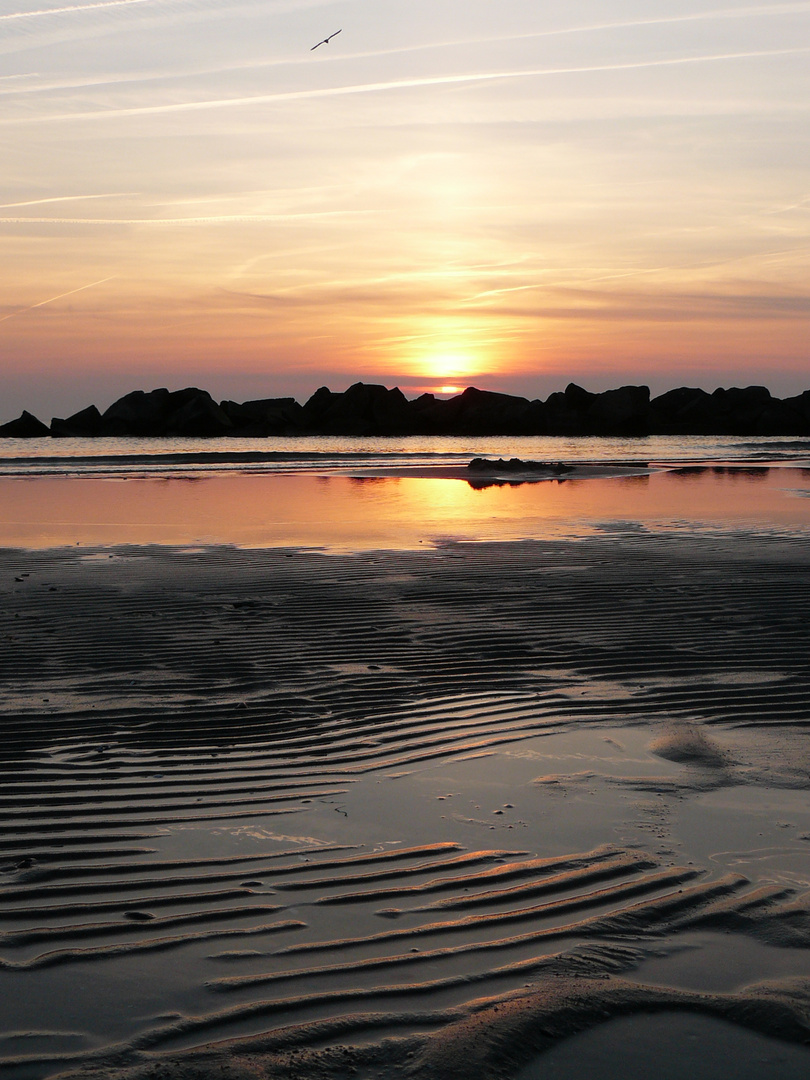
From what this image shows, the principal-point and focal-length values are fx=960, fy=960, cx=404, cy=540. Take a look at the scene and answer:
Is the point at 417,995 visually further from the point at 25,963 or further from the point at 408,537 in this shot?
the point at 408,537

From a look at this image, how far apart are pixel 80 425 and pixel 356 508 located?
7827 centimetres

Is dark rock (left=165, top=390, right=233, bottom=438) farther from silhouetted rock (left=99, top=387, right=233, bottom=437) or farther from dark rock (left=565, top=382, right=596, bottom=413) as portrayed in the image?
dark rock (left=565, top=382, right=596, bottom=413)

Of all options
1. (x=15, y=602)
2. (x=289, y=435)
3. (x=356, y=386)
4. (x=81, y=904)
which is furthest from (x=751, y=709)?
(x=356, y=386)

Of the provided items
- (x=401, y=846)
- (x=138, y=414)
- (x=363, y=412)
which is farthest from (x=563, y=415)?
(x=401, y=846)

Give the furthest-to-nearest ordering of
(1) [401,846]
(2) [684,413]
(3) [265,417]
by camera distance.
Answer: (2) [684,413], (3) [265,417], (1) [401,846]

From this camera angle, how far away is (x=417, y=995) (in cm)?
294

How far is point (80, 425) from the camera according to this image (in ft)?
300

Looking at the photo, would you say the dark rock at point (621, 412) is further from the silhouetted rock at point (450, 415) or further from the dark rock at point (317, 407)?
the dark rock at point (317, 407)

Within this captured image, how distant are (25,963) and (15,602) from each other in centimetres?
700

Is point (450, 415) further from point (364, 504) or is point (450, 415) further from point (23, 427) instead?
point (364, 504)

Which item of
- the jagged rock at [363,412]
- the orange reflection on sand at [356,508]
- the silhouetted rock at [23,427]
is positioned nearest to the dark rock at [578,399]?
the jagged rock at [363,412]

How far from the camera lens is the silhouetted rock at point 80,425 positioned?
87.6 m

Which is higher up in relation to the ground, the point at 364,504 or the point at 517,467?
the point at 517,467

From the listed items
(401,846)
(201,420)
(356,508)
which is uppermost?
(201,420)
